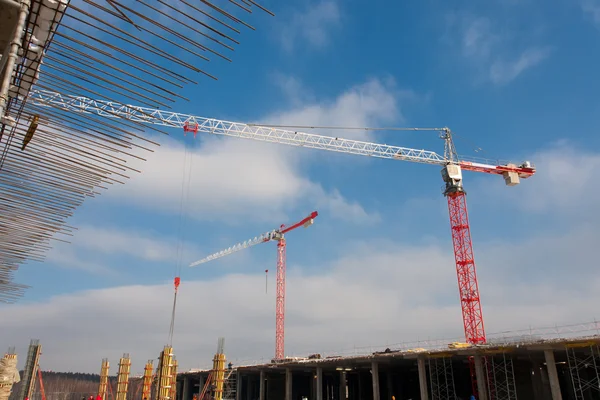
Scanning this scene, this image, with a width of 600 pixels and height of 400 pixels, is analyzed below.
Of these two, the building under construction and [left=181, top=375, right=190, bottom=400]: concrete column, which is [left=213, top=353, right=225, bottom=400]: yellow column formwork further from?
[left=181, top=375, right=190, bottom=400]: concrete column

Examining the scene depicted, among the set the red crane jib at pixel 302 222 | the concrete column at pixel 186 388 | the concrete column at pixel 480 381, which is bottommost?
the concrete column at pixel 186 388

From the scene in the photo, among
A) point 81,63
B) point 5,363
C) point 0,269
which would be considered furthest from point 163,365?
point 81,63

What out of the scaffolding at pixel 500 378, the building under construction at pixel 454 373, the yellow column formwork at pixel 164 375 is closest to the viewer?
Result: the yellow column formwork at pixel 164 375

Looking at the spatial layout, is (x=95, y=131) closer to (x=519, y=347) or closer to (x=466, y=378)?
(x=519, y=347)

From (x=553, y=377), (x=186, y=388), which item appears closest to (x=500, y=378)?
(x=553, y=377)

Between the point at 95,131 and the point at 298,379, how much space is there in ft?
242

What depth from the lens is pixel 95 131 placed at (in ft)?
41.4

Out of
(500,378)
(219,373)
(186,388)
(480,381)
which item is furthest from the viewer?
(186,388)

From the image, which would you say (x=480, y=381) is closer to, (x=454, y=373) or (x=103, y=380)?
(x=454, y=373)

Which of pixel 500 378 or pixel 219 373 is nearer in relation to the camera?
pixel 219 373

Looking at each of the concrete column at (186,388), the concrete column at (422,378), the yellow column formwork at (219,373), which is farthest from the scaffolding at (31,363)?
the concrete column at (186,388)

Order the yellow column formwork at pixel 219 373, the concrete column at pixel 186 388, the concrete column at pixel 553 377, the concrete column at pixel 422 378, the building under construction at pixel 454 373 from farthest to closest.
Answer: the concrete column at pixel 186 388
the concrete column at pixel 422 378
the building under construction at pixel 454 373
the concrete column at pixel 553 377
the yellow column formwork at pixel 219 373

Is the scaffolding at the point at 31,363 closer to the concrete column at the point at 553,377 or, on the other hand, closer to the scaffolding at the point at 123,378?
the scaffolding at the point at 123,378

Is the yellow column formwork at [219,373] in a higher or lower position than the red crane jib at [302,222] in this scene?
lower
